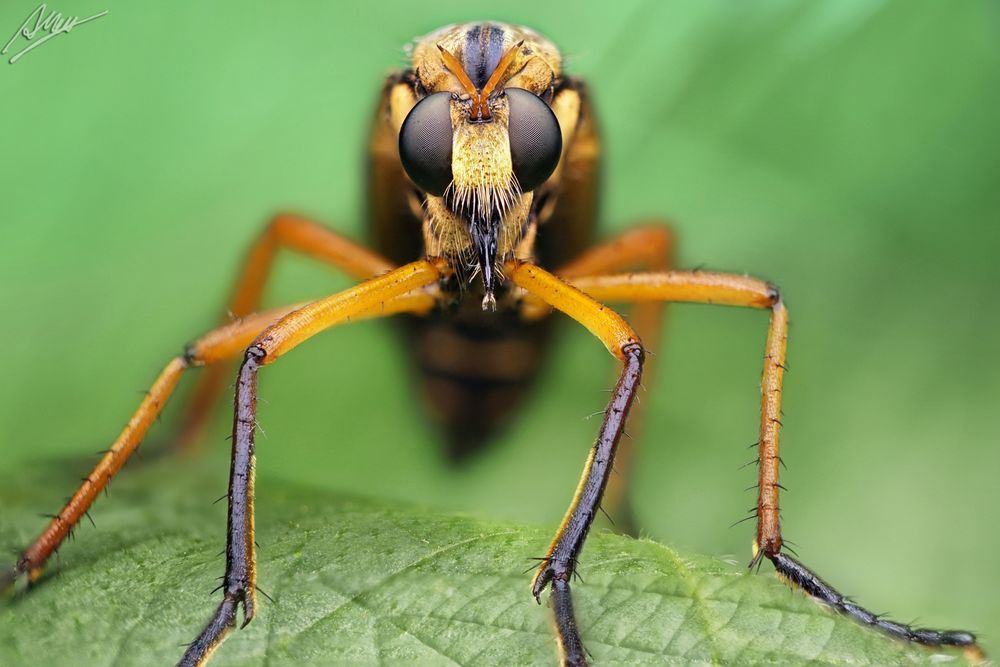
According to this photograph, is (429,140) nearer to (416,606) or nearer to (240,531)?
(240,531)

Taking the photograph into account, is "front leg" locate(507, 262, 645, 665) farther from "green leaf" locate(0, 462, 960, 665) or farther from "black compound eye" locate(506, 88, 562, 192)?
"black compound eye" locate(506, 88, 562, 192)

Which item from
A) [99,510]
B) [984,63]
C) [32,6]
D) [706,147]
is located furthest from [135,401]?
[984,63]

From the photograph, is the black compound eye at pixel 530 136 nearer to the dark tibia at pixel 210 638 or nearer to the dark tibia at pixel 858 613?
the dark tibia at pixel 858 613

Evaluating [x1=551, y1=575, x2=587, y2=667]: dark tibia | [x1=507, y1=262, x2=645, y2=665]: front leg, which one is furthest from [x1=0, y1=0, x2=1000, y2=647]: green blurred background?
[x1=551, y1=575, x2=587, y2=667]: dark tibia

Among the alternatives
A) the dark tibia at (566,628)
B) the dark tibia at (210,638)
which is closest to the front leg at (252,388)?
the dark tibia at (210,638)

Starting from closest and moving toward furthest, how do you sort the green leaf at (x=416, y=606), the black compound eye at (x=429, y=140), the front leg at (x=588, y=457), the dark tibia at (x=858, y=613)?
the green leaf at (x=416, y=606), the front leg at (x=588, y=457), the dark tibia at (x=858, y=613), the black compound eye at (x=429, y=140)

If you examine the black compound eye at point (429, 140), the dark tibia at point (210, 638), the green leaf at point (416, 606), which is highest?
the black compound eye at point (429, 140)

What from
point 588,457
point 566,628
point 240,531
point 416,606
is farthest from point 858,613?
point 240,531
